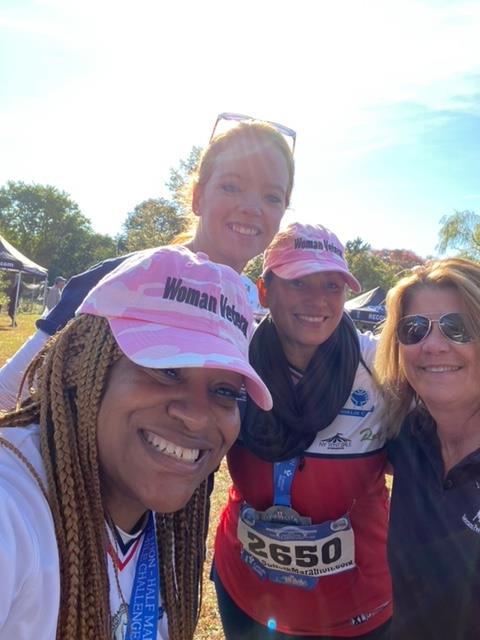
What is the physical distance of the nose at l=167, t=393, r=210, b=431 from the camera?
1.40 meters

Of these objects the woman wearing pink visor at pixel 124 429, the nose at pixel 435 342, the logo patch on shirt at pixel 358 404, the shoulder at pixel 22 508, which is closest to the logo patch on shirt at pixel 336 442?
the logo patch on shirt at pixel 358 404

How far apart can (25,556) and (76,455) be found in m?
0.28

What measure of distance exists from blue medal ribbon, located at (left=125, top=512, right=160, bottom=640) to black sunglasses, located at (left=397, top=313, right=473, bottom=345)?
1316 mm

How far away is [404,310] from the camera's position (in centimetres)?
241

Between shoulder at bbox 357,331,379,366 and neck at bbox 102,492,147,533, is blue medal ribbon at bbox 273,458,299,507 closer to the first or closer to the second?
shoulder at bbox 357,331,379,366

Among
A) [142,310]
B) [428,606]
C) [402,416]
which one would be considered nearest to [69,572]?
[142,310]

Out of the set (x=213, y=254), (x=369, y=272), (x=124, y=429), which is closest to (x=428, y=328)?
(x=213, y=254)

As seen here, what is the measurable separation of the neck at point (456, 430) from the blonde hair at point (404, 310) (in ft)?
0.74

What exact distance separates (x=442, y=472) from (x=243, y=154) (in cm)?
174

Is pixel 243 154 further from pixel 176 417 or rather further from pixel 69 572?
pixel 69 572

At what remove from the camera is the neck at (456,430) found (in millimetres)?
2113

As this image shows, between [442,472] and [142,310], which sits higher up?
[142,310]

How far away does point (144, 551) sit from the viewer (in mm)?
1566

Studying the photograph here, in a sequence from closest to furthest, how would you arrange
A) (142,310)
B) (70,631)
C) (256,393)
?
(70,631)
(142,310)
(256,393)
